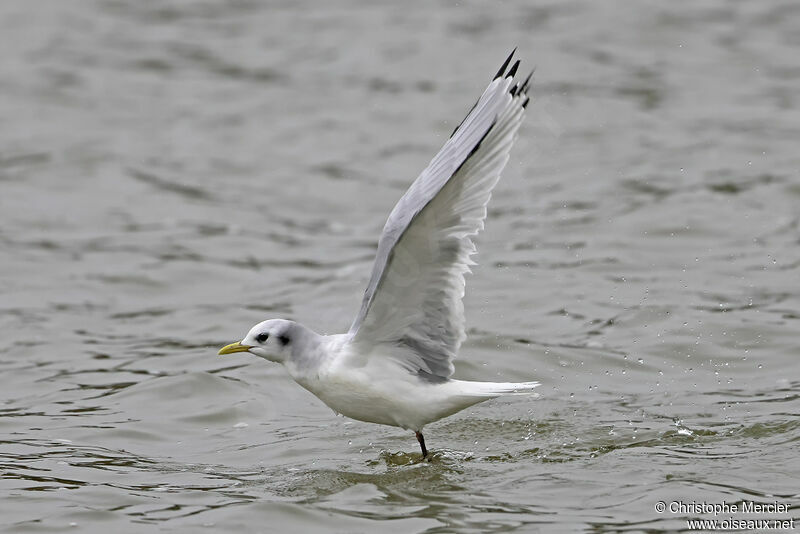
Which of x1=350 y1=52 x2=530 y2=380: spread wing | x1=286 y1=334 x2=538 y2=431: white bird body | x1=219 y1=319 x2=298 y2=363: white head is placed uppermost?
x1=350 y1=52 x2=530 y2=380: spread wing

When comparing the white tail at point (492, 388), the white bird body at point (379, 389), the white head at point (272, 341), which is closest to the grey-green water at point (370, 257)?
the white bird body at point (379, 389)

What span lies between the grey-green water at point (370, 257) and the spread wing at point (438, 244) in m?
0.66

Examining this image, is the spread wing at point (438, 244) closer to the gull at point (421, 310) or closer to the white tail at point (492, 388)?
the gull at point (421, 310)

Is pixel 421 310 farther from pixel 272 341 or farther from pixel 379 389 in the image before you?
pixel 272 341

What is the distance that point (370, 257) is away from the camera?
1109cm

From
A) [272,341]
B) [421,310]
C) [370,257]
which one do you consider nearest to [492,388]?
[421,310]

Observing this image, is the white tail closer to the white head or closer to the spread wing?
the spread wing

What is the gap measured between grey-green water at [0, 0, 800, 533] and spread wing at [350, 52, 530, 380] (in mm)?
664

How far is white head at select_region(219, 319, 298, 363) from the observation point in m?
6.48

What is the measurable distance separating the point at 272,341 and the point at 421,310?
30.7 inches

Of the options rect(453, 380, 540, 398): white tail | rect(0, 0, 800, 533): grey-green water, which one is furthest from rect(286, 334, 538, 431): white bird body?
rect(0, 0, 800, 533): grey-green water

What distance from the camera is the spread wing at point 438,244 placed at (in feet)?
19.2

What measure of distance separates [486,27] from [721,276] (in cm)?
783


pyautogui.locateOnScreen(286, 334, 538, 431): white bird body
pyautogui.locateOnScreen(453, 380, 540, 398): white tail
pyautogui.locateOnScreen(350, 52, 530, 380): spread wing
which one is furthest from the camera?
pyautogui.locateOnScreen(286, 334, 538, 431): white bird body
